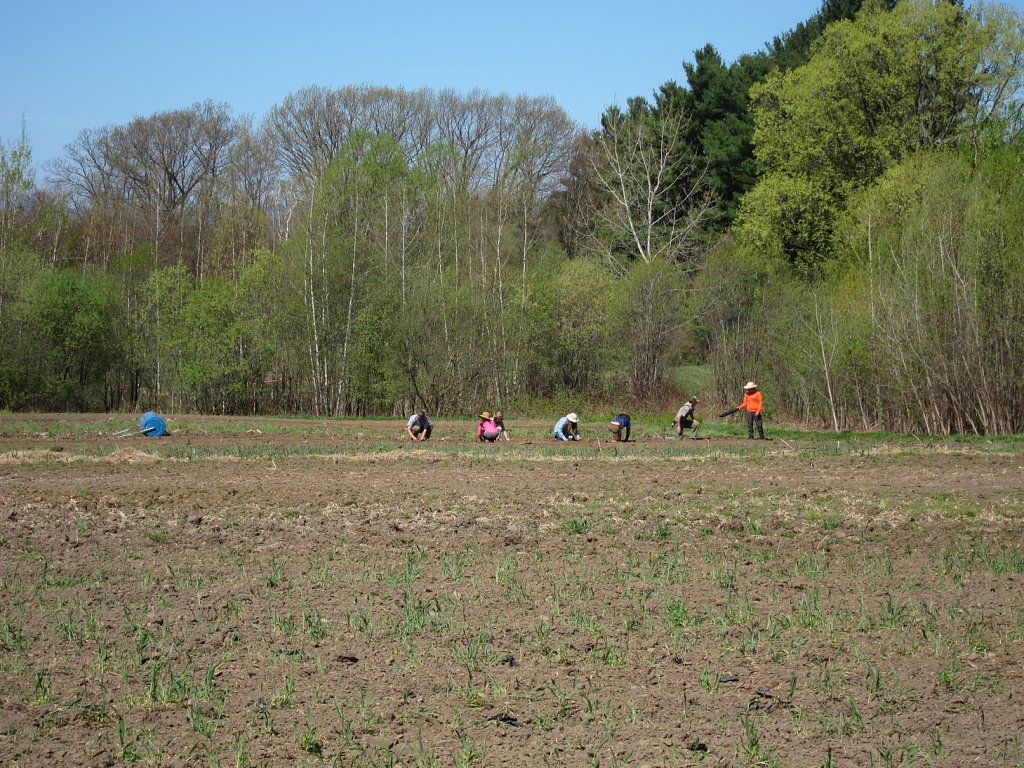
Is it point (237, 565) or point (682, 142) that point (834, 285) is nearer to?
point (682, 142)

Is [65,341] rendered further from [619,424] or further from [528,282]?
[619,424]

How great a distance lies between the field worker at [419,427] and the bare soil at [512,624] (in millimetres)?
10555

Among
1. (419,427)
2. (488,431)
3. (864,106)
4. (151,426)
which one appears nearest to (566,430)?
(488,431)

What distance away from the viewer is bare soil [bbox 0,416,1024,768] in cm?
644

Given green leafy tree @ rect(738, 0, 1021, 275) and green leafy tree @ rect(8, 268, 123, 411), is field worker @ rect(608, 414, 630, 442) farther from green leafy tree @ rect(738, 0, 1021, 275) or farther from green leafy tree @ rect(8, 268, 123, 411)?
green leafy tree @ rect(8, 268, 123, 411)

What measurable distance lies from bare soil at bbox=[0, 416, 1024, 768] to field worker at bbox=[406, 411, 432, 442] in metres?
10.6

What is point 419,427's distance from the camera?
28281 millimetres

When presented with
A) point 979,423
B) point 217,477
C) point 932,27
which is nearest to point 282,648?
point 217,477

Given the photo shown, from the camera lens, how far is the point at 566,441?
90.2ft

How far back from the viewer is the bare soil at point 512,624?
6.44 m

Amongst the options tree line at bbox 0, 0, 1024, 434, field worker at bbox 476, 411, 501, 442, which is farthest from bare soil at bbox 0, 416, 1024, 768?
tree line at bbox 0, 0, 1024, 434

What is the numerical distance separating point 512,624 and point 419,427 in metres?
19.7

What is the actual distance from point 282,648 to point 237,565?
3.18 meters

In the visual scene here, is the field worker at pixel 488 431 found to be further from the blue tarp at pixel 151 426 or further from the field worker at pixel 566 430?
the blue tarp at pixel 151 426
